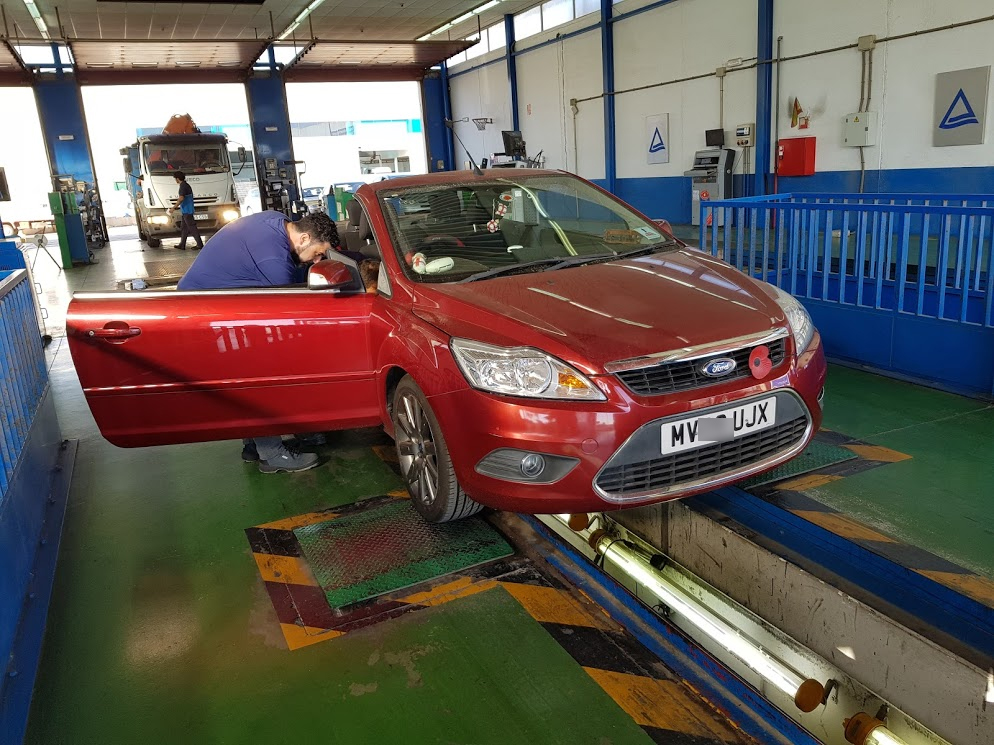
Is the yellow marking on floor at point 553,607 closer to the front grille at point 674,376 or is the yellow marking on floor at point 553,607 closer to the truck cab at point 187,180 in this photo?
the front grille at point 674,376

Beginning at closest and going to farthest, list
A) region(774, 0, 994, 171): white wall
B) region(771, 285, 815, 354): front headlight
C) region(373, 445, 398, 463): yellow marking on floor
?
region(771, 285, 815, 354): front headlight, region(373, 445, 398, 463): yellow marking on floor, region(774, 0, 994, 171): white wall

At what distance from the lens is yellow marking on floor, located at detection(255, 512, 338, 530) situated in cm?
344

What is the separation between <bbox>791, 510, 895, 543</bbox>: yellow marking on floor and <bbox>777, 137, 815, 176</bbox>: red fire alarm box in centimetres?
907

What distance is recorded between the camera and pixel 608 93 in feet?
49.9

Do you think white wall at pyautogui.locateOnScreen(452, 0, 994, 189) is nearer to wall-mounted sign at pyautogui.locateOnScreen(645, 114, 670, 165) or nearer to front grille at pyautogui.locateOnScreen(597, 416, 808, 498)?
wall-mounted sign at pyautogui.locateOnScreen(645, 114, 670, 165)

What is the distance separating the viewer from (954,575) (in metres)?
2.66

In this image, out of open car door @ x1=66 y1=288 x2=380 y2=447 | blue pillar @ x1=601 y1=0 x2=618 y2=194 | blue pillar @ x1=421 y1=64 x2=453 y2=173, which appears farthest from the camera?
blue pillar @ x1=421 y1=64 x2=453 y2=173

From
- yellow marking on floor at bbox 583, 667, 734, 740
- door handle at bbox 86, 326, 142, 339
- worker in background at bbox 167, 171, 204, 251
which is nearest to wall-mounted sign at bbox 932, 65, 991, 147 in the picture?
yellow marking on floor at bbox 583, 667, 734, 740

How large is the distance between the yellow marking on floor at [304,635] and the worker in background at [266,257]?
151 centimetres

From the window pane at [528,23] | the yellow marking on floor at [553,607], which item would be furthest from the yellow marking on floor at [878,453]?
the window pane at [528,23]

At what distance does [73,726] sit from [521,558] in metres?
1.64

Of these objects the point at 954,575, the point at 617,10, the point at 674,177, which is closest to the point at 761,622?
the point at 954,575

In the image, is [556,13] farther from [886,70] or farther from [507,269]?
[507,269]

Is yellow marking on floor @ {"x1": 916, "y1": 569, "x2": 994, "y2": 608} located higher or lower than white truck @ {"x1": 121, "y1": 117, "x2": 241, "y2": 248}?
lower
